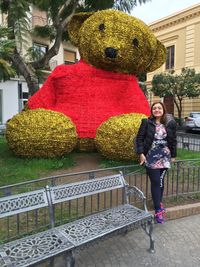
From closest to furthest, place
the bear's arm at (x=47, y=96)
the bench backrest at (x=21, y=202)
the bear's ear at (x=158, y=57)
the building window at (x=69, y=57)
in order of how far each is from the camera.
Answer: the bench backrest at (x=21, y=202) < the bear's arm at (x=47, y=96) < the bear's ear at (x=158, y=57) < the building window at (x=69, y=57)

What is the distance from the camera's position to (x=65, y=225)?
3.90m

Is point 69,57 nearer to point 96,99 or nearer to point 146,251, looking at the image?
point 96,99

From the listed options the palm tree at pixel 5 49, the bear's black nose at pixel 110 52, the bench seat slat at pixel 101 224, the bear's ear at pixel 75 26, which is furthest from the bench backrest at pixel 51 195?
the bear's ear at pixel 75 26

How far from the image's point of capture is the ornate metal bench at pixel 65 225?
10.6 ft

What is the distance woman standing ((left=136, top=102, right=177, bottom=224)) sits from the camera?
475cm

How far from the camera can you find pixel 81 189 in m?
4.26

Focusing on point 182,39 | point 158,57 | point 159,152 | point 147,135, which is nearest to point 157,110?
point 147,135

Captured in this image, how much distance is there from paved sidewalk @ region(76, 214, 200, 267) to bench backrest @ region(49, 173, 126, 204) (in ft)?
1.99

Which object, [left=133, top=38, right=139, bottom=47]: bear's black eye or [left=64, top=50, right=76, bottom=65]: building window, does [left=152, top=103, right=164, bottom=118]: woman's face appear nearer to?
[left=133, top=38, right=139, bottom=47]: bear's black eye

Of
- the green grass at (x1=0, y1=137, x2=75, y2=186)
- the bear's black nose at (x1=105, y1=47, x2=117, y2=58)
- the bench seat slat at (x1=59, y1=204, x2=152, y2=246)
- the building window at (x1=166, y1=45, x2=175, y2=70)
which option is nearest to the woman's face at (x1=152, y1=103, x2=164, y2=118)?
the bench seat slat at (x1=59, y1=204, x2=152, y2=246)

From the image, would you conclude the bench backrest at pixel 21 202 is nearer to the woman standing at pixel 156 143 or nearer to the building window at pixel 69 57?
the woman standing at pixel 156 143

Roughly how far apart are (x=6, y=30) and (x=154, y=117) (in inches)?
84.1

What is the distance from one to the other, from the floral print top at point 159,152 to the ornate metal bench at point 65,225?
47 centimetres

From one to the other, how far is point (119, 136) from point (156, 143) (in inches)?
82.2
